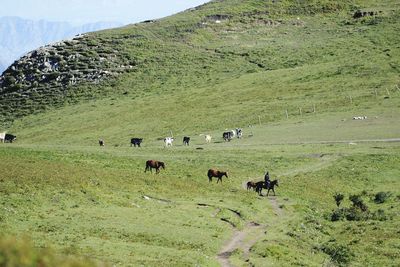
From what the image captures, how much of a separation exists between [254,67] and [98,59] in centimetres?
3523

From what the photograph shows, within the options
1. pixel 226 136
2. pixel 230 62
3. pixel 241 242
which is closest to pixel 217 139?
pixel 226 136

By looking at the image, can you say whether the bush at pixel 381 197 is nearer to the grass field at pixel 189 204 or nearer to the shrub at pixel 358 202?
the grass field at pixel 189 204

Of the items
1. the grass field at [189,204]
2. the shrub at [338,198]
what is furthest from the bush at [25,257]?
the shrub at [338,198]

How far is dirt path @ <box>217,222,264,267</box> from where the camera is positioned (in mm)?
27648

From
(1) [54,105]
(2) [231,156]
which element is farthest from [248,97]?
(2) [231,156]

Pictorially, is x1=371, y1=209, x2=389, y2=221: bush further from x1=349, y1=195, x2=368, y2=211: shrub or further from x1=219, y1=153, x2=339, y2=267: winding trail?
x1=219, y1=153, x2=339, y2=267: winding trail

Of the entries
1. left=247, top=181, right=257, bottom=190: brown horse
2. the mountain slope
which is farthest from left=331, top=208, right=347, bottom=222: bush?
the mountain slope

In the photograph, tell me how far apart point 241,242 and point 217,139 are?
48.2 meters

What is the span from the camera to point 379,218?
39750 millimetres

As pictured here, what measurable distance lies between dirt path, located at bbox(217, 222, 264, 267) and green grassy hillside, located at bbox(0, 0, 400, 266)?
0.57ft

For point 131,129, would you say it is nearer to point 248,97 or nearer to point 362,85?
point 248,97

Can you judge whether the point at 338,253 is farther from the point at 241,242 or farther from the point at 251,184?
the point at 251,184

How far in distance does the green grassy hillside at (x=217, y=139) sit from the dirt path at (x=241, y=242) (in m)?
0.17

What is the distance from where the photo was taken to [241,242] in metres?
31.3
